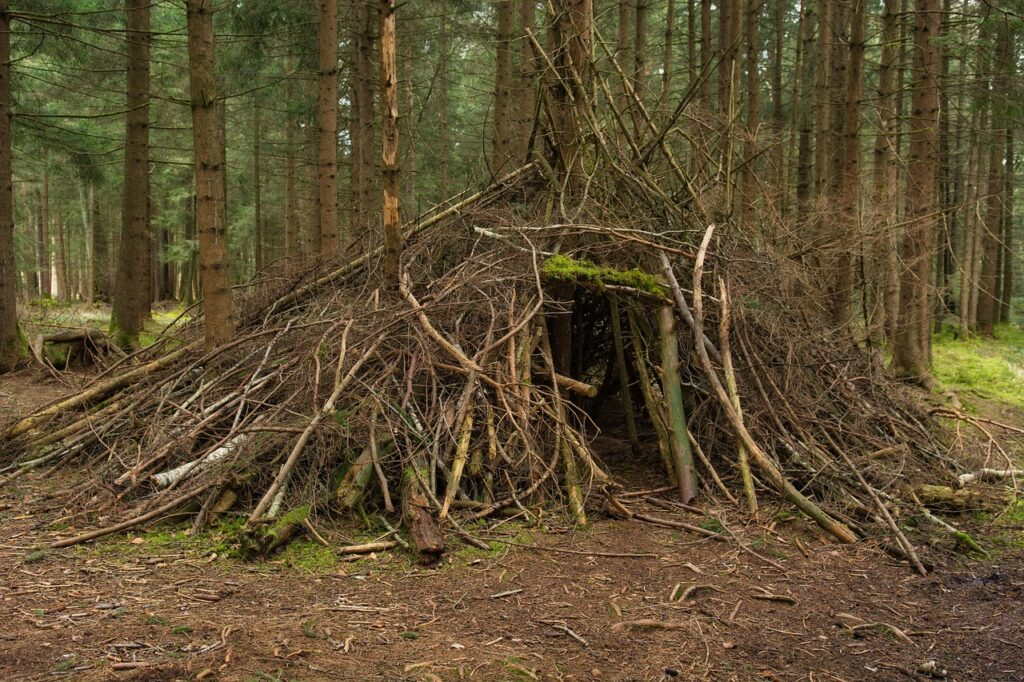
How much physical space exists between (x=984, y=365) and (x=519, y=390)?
1245 cm

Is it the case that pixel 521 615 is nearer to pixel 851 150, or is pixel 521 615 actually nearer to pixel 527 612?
pixel 527 612

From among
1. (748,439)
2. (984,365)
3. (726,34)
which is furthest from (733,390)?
(984,365)

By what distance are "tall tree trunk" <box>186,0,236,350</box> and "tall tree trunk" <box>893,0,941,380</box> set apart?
7843 millimetres

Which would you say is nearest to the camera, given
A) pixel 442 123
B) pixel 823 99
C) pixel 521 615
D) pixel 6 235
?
pixel 521 615

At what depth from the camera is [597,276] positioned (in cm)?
591

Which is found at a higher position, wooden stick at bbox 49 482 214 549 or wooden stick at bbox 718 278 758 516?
wooden stick at bbox 718 278 758 516

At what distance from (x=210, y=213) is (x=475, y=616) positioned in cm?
456

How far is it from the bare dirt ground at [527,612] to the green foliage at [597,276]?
1928 millimetres

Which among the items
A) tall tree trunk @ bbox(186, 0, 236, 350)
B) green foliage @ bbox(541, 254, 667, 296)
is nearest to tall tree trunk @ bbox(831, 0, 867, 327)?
green foliage @ bbox(541, 254, 667, 296)

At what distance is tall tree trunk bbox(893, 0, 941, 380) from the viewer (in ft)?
31.5

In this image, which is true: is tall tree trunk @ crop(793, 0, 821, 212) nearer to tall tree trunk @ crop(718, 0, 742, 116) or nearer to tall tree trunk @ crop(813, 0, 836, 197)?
tall tree trunk @ crop(813, 0, 836, 197)

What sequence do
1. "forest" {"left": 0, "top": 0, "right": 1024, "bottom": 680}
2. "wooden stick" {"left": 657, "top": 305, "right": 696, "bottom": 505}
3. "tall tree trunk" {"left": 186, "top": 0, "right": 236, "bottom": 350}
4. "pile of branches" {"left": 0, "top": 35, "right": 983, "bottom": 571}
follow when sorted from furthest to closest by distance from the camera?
"tall tree trunk" {"left": 186, "top": 0, "right": 236, "bottom": 350} < "wooden stick" {"left": 657, "top": 305, "right": 696, "bottom": 505} < "pile of branches" {"left": 0, "top": 35, "right": 983, "bottom": 571} < "forest" {"left": 0, "top": 0, "right": 1024, "bottom": 680}

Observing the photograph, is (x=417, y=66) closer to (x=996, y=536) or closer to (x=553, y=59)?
(x=553, y=59)

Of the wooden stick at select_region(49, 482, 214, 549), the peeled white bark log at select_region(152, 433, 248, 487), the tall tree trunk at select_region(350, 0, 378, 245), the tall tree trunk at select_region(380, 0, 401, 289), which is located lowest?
the wooden stick at select_region(49, 482, 214, 549)
